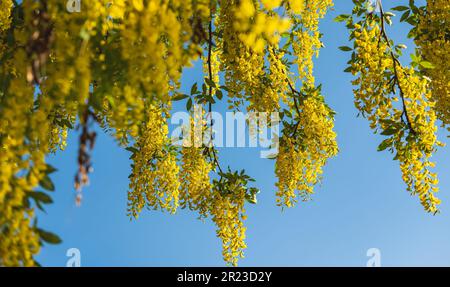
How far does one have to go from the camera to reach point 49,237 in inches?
86.8

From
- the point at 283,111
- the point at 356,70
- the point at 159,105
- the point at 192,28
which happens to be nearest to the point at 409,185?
the point at 356,70

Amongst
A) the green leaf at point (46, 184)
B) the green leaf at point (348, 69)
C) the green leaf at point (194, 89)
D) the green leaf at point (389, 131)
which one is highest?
the green leaf at point (348, 69)

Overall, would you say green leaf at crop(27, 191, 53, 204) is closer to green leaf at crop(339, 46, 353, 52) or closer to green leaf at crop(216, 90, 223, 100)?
green leaf at crop(216, 90, 223, 100)

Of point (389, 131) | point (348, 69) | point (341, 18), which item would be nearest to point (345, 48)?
point (348, 69)

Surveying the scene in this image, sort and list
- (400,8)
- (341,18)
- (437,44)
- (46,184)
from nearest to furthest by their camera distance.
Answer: (46,184)
(341,18)
(400,8)
(437,44)

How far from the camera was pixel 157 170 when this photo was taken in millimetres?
6059

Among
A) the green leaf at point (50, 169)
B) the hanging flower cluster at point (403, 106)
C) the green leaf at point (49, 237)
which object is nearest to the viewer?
the green leaf at point (49, 237)

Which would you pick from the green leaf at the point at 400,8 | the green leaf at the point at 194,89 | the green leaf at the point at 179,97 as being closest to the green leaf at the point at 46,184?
the green leaf at the point at 179,97

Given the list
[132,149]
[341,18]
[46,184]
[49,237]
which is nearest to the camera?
[49,237]

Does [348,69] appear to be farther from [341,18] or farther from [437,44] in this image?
[437,44]

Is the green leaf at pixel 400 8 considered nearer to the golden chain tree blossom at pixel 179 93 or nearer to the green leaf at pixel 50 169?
the golden chain tree blossom at pixel 179 93

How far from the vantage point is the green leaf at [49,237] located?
220cm

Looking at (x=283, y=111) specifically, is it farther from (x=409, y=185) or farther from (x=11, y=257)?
(x=11, y=257)

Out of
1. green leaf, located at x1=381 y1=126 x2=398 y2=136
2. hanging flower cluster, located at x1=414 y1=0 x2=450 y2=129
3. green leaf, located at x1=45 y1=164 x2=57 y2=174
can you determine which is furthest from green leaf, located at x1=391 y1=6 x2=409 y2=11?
green leaf, located at x1=45 y1=164 x2=57 y2=174
